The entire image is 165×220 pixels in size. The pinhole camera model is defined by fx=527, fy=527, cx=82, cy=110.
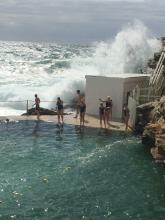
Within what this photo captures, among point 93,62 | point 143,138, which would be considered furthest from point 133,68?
point 143,138

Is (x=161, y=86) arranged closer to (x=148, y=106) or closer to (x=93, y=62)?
(x=148, y=106)

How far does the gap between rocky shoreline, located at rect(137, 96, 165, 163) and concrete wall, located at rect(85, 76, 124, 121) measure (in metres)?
3.56

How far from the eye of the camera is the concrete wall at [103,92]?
30.0 meters

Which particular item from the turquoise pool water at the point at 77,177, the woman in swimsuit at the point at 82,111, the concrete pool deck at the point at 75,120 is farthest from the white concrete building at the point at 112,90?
the turquoise pool water at the point at 77,177

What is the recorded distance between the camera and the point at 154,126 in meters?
23.5

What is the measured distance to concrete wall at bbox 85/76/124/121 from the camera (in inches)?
1183

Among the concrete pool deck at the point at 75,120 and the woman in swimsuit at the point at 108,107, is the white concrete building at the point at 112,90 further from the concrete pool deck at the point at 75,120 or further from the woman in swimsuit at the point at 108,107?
the woman in swimsuit at the point at 108,107

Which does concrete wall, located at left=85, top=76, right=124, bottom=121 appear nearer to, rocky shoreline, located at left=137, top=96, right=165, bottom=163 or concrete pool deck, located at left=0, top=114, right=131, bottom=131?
concrete pool deck, located at left=0, top=114, right=131, bottom=131

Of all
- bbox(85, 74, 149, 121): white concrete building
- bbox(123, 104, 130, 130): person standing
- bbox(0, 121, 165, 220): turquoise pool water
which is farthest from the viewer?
bbox(85, 74, 149, 121): white concrete building

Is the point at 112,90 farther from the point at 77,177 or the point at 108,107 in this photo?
the point at 77,177

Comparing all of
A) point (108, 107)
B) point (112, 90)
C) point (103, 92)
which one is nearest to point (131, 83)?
point (112, 90)

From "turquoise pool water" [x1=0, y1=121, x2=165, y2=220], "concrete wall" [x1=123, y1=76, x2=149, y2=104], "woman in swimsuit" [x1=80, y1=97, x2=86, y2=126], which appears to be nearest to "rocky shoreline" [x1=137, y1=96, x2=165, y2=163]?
"turquoise pool water" [x1=0, y1=121, x2=165, y2=220]

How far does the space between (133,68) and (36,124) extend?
88.9ft

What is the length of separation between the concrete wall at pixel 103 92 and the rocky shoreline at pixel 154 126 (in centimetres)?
356
